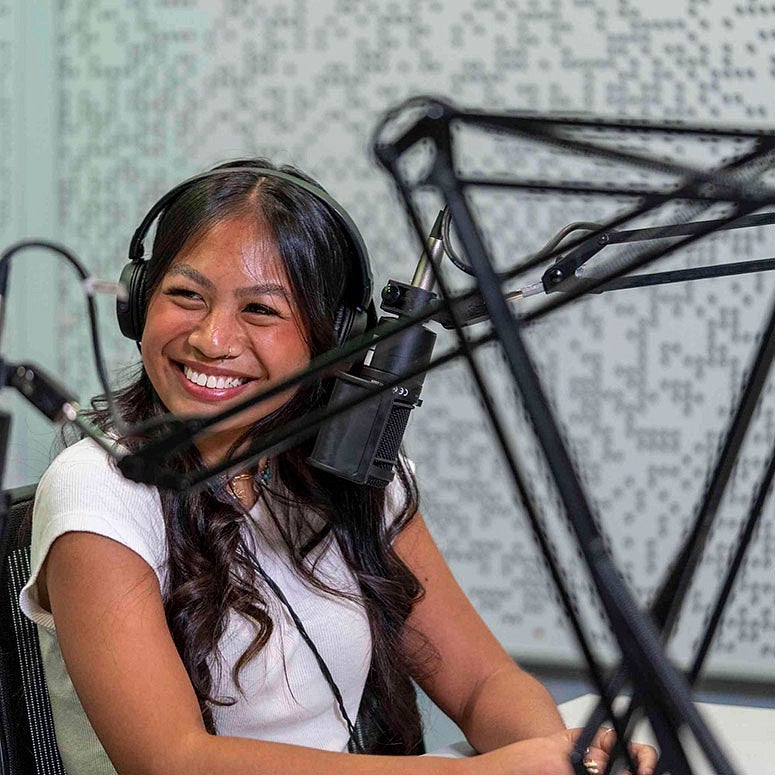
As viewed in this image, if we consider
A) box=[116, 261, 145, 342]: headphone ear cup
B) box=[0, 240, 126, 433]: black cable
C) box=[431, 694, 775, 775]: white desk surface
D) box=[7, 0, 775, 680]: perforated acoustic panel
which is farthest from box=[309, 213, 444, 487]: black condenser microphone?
box=[7, 0, 775, 680]: perforated acoustic panel

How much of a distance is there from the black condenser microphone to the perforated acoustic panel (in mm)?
1780

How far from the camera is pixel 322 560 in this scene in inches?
47.5

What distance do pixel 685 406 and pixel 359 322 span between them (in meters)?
1.55

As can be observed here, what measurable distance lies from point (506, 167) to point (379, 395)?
202cm

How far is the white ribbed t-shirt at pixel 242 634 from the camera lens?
40.4 inches

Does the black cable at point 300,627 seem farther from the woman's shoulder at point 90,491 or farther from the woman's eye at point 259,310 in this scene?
the woman's eye at point 259,310

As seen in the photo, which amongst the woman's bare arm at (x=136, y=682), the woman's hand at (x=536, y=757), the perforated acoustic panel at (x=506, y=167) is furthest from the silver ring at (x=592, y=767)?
the perforated acoustic panel at (x=506, y=167)

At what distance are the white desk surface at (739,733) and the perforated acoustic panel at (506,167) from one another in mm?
1385

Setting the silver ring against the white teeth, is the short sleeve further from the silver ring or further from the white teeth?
the silver ring

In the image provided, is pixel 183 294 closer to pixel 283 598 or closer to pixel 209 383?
pixel 209 383

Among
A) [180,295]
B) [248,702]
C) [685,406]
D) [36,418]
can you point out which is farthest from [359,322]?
[36,418]

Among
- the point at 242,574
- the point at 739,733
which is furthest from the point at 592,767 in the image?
the point at 242,574

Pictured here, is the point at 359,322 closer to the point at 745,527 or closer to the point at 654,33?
the point at 745,527

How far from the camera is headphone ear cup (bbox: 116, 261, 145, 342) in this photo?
3.76ft
